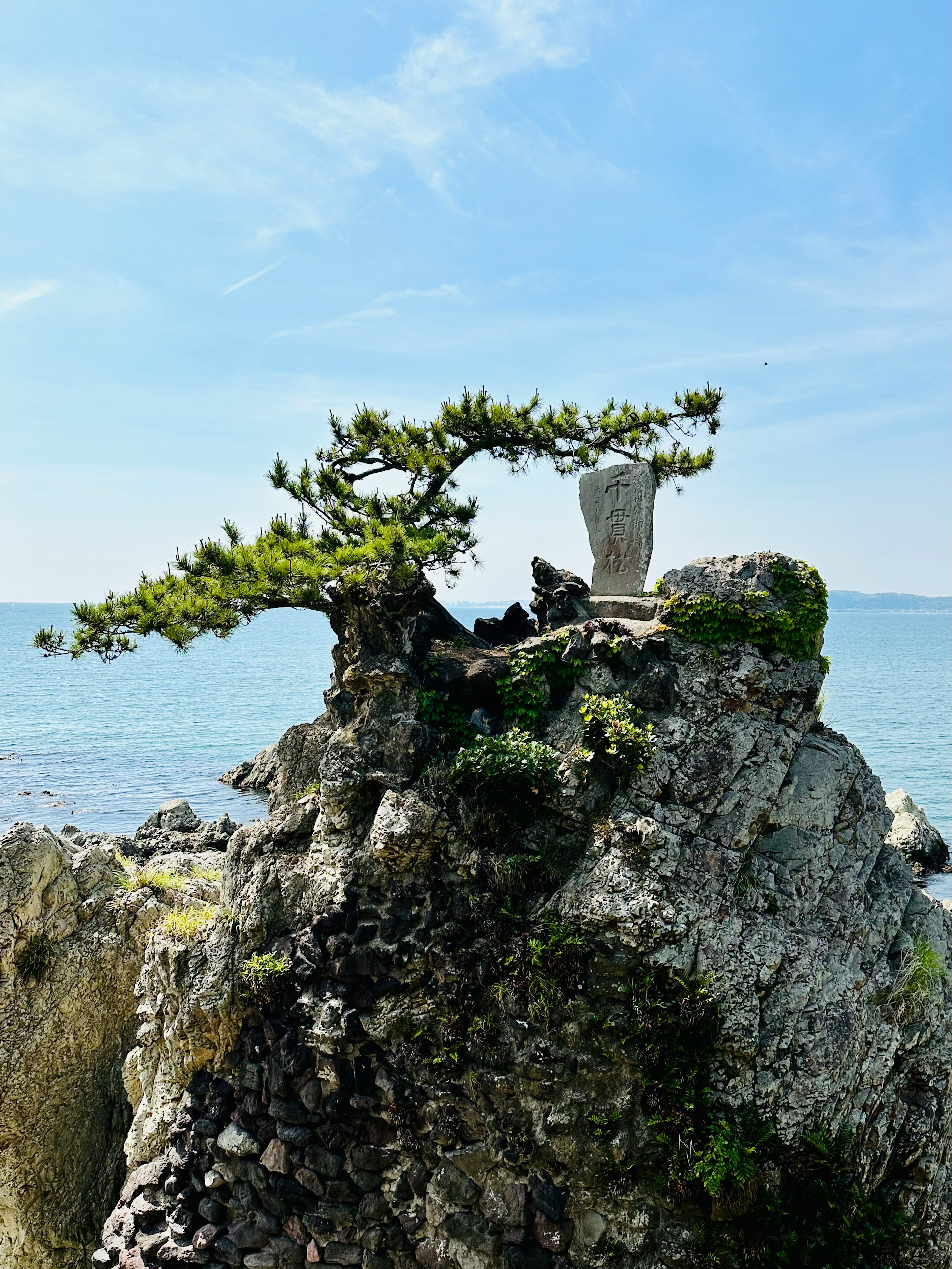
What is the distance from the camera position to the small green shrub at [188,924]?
13430mm

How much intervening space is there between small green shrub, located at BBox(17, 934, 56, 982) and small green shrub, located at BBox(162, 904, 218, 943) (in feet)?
8.07

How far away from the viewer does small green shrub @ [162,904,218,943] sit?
1343 cm

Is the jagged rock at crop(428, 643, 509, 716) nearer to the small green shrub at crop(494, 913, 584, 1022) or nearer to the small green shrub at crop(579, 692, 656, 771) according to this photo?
the small green shrub at crop(579, 692, 656, 771)

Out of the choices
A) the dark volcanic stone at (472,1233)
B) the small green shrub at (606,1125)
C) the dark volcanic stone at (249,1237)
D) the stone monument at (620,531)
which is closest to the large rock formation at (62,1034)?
the dark volcanic stone at (249,1237)

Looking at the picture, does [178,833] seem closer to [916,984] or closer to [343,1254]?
[343,1254]

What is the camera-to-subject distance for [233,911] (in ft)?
43.3

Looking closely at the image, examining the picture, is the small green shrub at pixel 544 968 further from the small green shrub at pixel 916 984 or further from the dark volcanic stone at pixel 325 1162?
the small green shrub at pixel 916 984

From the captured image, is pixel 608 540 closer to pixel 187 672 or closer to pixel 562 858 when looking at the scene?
pixel 562 858

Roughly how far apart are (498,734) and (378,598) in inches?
114

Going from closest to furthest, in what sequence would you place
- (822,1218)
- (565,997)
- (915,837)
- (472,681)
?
(822,1218) → (565,997) → (472,681) → (915,837)

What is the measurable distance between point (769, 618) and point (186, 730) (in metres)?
53.6

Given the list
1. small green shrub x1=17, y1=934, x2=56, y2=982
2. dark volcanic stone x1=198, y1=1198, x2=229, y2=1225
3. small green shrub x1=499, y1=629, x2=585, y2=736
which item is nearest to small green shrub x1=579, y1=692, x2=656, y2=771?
small green shrub x1=499, y1=629, x2=585, y2=736

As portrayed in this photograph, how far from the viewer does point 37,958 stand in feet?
49.5

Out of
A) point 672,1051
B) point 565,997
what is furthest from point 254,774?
point 672,1051
